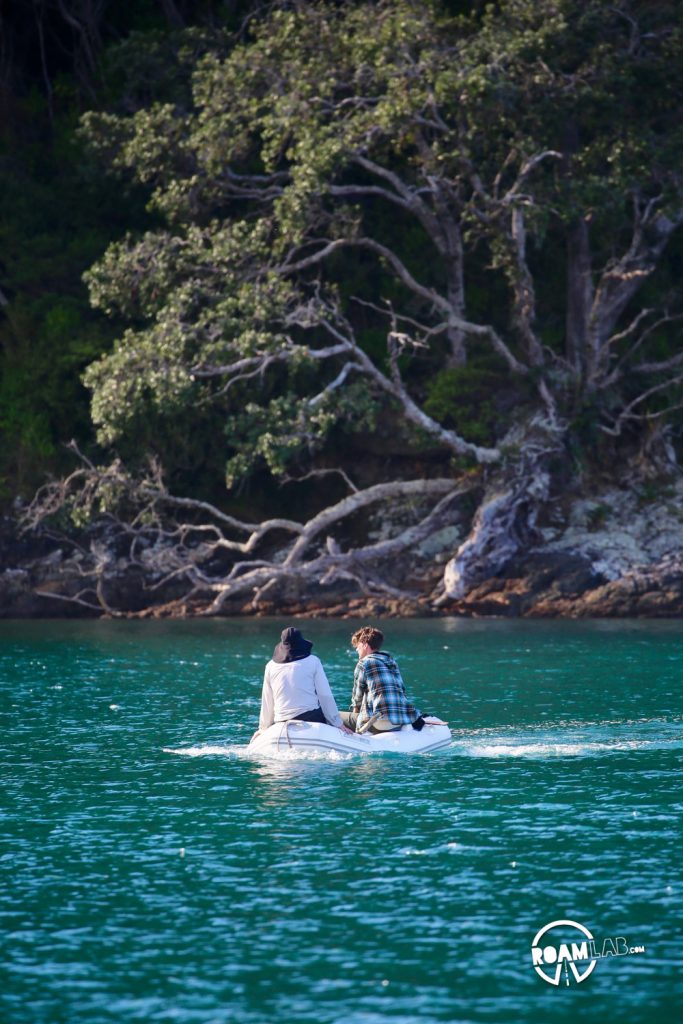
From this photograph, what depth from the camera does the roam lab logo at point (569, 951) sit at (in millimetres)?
8906

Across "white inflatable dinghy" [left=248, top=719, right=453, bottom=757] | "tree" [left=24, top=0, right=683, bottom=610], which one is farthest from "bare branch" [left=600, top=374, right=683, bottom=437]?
"white inflatable dinghy" [left=248, top=719, right=453, bottom=757]

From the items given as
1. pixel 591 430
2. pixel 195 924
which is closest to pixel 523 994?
pixel 195 924

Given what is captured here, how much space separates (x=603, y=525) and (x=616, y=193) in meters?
8.09

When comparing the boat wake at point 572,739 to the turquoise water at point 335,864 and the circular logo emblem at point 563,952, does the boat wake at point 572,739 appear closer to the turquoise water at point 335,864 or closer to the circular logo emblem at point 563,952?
the turquoise water at point 335,864

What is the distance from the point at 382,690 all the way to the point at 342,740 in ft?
2.25

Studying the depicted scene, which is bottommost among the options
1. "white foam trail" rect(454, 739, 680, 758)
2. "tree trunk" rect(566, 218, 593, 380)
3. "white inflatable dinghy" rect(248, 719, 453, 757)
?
"white foam trail" rect(454, 739, 680, 758)

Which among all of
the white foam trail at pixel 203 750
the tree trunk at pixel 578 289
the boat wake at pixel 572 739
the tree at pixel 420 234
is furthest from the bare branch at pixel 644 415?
the white foam trail at pixel 203 750

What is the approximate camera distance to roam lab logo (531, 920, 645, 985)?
891 cm

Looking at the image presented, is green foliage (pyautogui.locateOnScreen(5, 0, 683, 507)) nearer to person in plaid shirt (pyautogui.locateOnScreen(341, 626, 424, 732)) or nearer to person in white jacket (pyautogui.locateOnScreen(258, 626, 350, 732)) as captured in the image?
person in plaid shirt (pyautogui.locateOnScreen(341, 626, 424, 732))

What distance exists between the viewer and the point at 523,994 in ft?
27.9

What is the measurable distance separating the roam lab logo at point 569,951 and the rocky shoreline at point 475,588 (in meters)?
25.9

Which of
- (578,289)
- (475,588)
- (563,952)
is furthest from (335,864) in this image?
(578,289)

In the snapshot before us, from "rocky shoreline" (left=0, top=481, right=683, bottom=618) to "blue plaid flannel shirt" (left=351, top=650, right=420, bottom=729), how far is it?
19.3 m

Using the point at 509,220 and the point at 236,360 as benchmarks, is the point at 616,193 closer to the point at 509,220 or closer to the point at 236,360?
the point at 509,220
